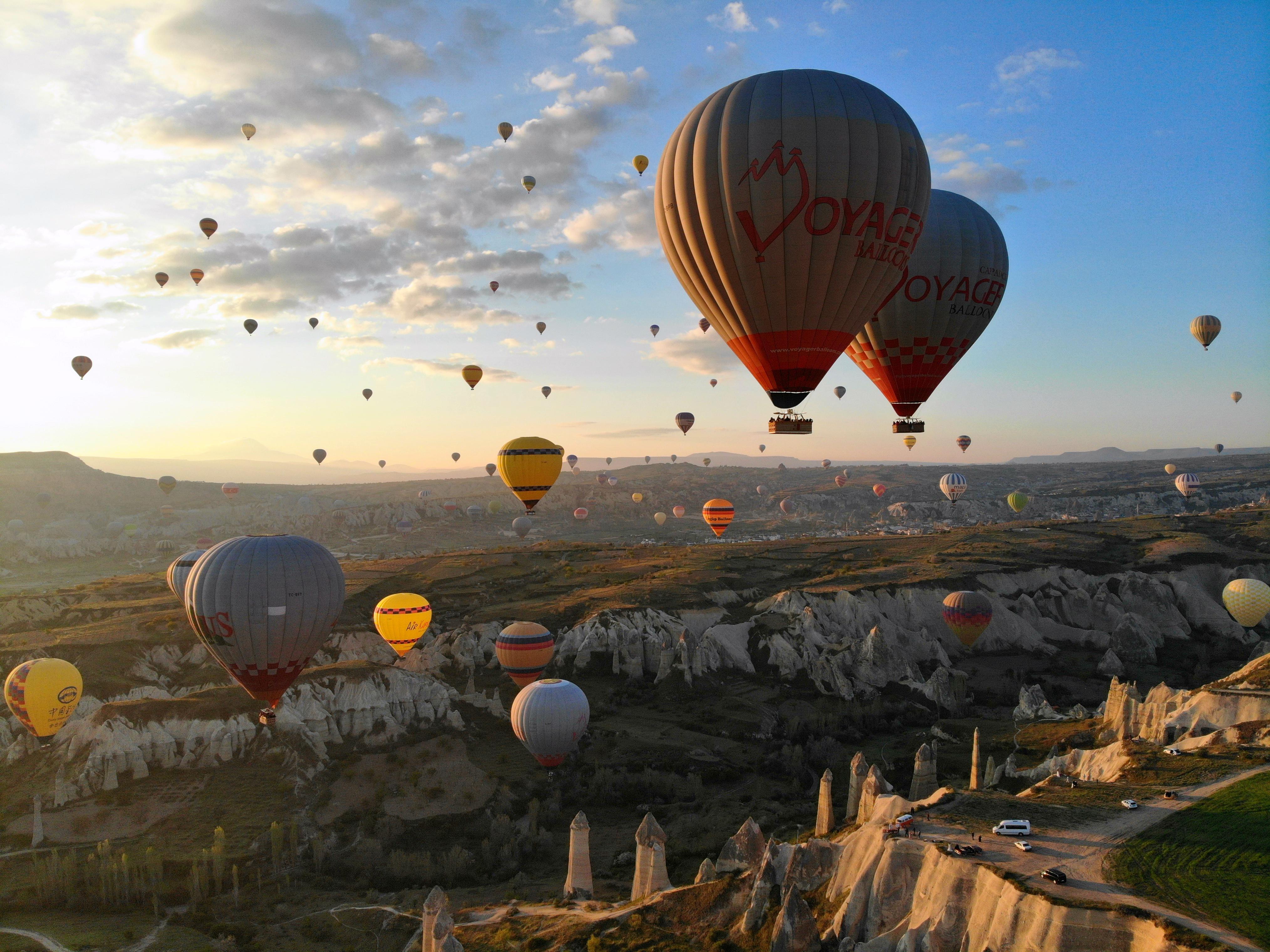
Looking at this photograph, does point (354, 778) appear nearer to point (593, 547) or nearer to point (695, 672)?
point (695, 672)

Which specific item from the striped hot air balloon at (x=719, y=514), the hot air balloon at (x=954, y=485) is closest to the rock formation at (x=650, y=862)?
the striped hot air balloon at (x=719, y=514)

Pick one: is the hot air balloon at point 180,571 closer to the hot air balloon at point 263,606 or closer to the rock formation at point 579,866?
the hot air balloon at point 263,606

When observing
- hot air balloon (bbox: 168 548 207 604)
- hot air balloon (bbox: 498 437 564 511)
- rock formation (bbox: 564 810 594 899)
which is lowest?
rock formation (bbox: 564 810 594 899)

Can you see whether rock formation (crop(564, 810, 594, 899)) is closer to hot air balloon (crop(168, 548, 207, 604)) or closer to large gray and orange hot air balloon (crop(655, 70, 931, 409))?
large gray and orange hot air balloon (crop(655, 70, 931, 409))

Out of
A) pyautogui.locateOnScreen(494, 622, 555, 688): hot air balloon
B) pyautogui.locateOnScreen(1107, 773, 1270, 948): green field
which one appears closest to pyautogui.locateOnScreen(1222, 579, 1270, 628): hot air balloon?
pyautogui.locateOnScreen(1107, 773, 1270, 948): green field

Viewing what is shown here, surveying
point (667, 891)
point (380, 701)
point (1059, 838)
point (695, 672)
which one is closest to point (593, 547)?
point (695, 672)
